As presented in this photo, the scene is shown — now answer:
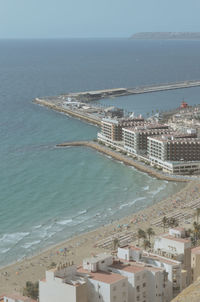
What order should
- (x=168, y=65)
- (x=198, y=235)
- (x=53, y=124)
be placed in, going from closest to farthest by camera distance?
(x=198, y=235) < (x=53, y=124) < (x=168, y=65)

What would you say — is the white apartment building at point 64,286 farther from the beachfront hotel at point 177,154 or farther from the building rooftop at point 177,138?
the building rooftop at point 177,138

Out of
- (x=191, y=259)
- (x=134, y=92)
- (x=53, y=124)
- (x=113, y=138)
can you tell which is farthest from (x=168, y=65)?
(x=191, y=259)

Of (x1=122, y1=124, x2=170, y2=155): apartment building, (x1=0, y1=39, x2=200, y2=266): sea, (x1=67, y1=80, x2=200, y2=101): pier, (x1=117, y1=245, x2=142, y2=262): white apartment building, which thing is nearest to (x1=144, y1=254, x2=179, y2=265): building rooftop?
(x1=117, y1=245, x2=142, y2=262): white apartment building

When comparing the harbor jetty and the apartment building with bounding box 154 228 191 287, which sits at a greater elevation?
the apartment building with bounding box 154 228 191 287

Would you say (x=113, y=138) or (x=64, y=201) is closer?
(x=64, y=201)

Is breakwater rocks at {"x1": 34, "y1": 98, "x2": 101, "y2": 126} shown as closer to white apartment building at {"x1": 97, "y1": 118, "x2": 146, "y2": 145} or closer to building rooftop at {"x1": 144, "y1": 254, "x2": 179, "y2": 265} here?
white apartment building at {"x1": 97, "y1": 118, "x2": 146, "y2": 145}

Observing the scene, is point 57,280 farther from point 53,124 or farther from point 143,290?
point 53,124

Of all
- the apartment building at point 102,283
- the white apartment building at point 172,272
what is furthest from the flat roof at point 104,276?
the white apartment building at point 172,272
